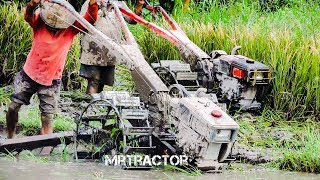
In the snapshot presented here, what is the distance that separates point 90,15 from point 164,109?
147 centimetres

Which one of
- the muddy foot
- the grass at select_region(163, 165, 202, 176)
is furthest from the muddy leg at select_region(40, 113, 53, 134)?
the grass at select_region(163, 165, 202, 176)

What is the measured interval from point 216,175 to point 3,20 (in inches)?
199

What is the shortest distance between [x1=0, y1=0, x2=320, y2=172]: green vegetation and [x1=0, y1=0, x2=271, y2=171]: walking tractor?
58 cm

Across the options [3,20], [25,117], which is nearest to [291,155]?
[25,117]

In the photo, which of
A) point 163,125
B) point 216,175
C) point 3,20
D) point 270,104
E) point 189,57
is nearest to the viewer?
point 216,175

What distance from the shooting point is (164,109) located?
802 centimetres

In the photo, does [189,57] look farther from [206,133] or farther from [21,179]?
[21,179]

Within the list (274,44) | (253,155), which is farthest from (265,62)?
(253,155)

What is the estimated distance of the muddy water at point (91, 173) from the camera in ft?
23.8

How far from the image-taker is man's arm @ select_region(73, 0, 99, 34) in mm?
8517

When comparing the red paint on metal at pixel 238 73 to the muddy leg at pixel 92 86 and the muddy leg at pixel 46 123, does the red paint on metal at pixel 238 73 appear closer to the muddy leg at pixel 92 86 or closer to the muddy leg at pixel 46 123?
the muddy leg at pixel 92 86

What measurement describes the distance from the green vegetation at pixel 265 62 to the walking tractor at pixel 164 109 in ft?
1.89

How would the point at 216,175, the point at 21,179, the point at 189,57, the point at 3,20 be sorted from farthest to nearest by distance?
the point at 3,20 < the point at 189,57 < the point at 216,175 < the point at 21,179

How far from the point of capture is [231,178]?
7602mm
